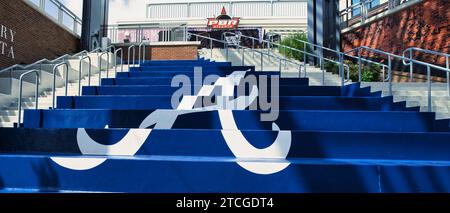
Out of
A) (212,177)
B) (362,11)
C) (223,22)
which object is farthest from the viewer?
(223,22)

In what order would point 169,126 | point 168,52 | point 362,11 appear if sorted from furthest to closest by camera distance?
point 168,52, point 362,11, point 169,126

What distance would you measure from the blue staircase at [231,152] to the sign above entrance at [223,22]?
1470 cm

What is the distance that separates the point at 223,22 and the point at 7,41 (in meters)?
12.8

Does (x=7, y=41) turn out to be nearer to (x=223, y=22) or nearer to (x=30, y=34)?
(x=30, y=34)

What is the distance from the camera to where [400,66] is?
31.3 feet

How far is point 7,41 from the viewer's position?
8328 millimetres

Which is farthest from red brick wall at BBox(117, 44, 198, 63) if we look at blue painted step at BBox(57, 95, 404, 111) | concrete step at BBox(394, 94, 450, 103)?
concrete step at BBox(394, 94, 450, 103)

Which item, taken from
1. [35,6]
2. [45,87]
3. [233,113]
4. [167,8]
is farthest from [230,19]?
[233,113]

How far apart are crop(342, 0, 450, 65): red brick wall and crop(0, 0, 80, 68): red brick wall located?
31.3 ft

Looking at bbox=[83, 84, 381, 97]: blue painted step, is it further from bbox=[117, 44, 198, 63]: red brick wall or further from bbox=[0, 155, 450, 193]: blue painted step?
bbox=[117, 44, 198, 63]: red brick wall

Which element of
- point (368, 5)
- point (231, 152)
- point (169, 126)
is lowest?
point (231, 152)

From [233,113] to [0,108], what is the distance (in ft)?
14.9

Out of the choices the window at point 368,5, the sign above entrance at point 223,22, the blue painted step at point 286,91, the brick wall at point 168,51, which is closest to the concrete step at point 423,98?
the blue painted step at point 286,91

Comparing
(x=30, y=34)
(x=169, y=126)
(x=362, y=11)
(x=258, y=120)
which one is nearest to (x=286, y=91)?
(x=258, y=120)
